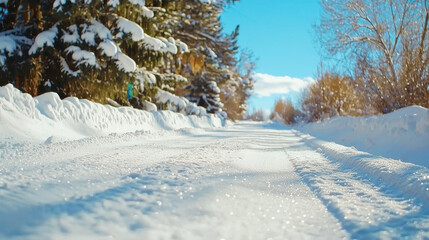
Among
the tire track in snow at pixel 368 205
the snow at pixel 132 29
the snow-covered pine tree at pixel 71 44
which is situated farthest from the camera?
the snow at pixel 132 29

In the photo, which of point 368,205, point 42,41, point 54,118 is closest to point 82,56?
Answer: point 42,41

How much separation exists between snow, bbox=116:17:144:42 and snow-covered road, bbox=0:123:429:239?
5.38 meters

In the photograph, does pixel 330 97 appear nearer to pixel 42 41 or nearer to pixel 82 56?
pixel 82 56

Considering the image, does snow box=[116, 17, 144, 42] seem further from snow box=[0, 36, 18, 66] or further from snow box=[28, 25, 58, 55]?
snow box=[0, 36, 18, 66]

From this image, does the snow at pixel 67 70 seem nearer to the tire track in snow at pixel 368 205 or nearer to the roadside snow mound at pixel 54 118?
the roadside snow mound at pixel 54 118

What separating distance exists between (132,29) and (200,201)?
22.8 feet

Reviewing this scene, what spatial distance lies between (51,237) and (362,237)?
1536 millimetres

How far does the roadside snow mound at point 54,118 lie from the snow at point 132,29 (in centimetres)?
214

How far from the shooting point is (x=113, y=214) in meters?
1.53

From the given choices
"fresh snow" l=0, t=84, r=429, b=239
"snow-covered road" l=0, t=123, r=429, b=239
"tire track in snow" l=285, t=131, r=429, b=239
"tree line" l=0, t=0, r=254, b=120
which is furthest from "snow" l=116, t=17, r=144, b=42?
"tire track in snow" l=285, t=131, r=429, b=239

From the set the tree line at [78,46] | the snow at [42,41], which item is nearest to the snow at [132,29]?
the tree line at [78,46]

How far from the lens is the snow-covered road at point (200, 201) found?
143 cm

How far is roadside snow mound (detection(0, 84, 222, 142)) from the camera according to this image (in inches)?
182

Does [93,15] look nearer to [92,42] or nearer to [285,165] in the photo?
[92,42]
